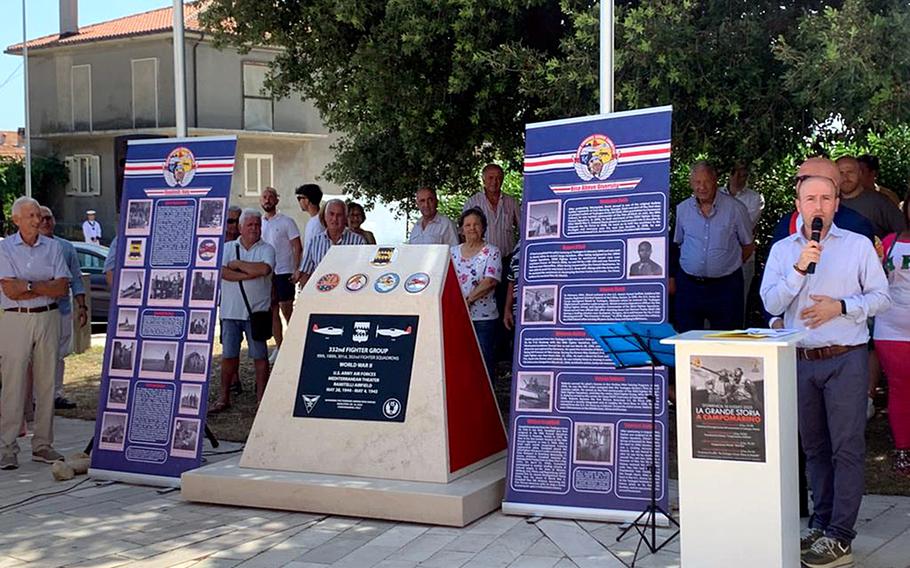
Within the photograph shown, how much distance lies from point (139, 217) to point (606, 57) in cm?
374

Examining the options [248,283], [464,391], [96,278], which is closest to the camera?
[464,391]

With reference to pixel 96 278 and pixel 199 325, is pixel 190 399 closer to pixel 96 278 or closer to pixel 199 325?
pixel 199 325

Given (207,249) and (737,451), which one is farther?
(207,249)

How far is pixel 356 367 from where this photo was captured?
7438 millimetres

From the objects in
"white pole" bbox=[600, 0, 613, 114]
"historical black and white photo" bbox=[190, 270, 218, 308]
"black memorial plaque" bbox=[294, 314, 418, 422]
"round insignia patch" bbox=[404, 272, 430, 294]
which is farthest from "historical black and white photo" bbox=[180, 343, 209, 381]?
"white pole" bbox=[600, 0, 613, 114]

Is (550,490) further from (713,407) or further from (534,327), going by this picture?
(713,407)

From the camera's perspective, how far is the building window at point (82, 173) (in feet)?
134

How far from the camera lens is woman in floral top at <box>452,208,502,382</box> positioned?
869 centimetres

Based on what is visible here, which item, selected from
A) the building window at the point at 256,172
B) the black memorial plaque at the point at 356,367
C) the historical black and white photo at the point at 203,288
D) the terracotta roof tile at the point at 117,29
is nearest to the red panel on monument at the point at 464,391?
the black memorial plaque at the point at 356,367

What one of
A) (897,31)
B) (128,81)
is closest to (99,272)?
(897,31)

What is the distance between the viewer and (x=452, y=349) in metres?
7.34

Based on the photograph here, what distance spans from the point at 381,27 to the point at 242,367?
5.51 m

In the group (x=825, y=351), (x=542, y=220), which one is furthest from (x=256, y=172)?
(x=825, y=351)

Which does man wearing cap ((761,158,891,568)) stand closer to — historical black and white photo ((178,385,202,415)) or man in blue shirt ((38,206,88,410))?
historical black and white photo ((178,385,202,415))
